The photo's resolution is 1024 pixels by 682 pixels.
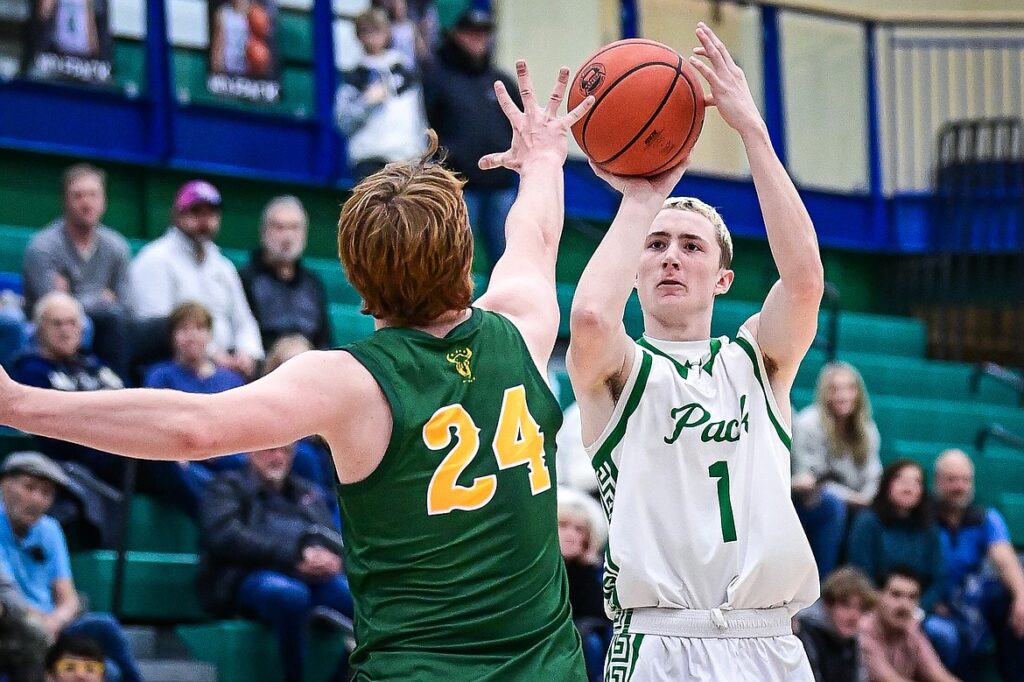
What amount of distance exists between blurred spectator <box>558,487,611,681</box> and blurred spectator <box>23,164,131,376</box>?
7.49ft

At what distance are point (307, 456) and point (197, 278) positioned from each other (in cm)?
120

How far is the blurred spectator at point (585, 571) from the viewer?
24.2ft

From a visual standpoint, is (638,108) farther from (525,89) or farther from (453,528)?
(453,528)

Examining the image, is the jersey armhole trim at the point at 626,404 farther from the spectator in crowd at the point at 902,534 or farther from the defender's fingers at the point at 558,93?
the spectator in crowd at the point at 902,534

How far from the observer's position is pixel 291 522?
292 inches

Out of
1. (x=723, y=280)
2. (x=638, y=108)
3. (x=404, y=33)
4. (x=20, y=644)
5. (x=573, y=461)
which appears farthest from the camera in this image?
(x=404, y=33)

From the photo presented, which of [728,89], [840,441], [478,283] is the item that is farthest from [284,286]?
[728,89]

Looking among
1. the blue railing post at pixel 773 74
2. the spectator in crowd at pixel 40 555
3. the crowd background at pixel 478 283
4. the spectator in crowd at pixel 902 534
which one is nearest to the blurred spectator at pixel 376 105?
the crowd background at pixel 478 283


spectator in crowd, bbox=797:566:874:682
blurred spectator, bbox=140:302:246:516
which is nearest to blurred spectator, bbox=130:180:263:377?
blurred spectator, bbox=140:302:246:516

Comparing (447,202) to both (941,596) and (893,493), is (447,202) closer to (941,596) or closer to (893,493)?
(893,493)

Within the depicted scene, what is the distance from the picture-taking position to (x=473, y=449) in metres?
3.05

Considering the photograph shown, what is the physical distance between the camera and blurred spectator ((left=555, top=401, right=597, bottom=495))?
857 centimetres

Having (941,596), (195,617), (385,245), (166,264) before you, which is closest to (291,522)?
(195,617)

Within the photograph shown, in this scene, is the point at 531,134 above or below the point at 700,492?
above
